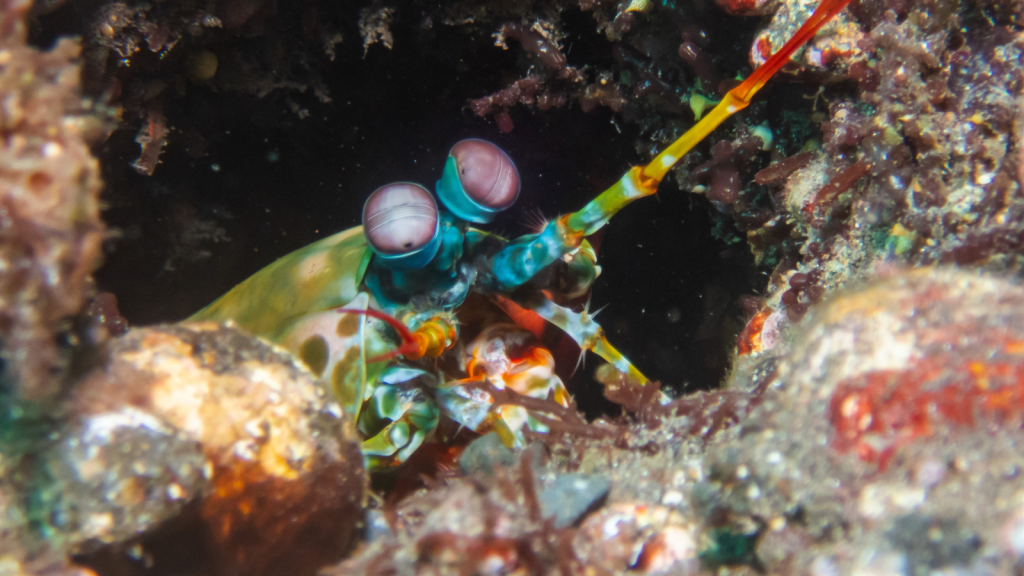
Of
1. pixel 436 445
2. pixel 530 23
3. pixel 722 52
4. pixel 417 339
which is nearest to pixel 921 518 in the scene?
pixel 417 339

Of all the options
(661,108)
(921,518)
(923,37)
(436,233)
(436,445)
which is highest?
(923,37)

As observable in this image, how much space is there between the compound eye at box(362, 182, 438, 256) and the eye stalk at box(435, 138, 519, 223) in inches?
9.4

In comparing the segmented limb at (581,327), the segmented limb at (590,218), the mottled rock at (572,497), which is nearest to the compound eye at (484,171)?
the segmented limb at (590,218)

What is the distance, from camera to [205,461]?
55.8 inches

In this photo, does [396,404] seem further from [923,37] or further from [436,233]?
[923,37]

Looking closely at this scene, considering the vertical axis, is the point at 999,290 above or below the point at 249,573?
above

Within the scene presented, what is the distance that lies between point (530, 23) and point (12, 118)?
8.73 feet

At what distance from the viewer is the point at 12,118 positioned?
120cm

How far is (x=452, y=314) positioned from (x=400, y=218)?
20.9 inches

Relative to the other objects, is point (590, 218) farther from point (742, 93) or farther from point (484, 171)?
point (742, 93)

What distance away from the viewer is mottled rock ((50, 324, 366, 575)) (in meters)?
1.31

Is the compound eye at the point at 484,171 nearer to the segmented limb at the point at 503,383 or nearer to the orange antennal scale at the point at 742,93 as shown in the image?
the orange antennal scale at the point at 742,93

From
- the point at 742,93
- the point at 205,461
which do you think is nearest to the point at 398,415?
the point at 205,461

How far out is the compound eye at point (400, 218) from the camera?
1964mm
